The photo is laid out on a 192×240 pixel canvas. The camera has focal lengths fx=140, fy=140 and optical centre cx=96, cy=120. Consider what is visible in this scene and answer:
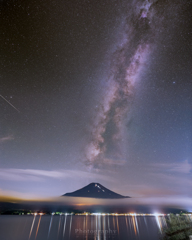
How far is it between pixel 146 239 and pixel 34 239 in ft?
137

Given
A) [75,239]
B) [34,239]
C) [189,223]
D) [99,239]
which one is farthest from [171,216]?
[34,239]

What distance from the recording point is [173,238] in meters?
20.1

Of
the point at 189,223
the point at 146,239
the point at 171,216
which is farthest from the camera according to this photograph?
the point at 146,239

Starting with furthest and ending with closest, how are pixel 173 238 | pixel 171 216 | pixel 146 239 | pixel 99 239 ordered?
pixel 146 239
pixel 99 239
pixel 171 216
pixel 173 238

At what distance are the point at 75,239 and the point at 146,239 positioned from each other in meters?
26.0

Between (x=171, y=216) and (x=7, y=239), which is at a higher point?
(x=171, y=216)

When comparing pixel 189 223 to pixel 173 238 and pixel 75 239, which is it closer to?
pixel 173 238

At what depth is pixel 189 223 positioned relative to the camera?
70.7ft

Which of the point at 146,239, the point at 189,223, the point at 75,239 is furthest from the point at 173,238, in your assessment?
the point at 75,239

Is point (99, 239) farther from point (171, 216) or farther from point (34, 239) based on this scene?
point (171, 216)

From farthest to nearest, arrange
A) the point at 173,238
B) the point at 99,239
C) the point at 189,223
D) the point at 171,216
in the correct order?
the point at 99,239 → the point at 171,216 → the point at 189,223 → the point at 173,238

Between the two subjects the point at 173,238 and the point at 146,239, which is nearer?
the point at 173,238

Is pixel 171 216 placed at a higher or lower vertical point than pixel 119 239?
higher

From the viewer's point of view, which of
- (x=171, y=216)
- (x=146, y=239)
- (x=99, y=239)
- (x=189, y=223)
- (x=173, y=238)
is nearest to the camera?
(x=173, y=238)
